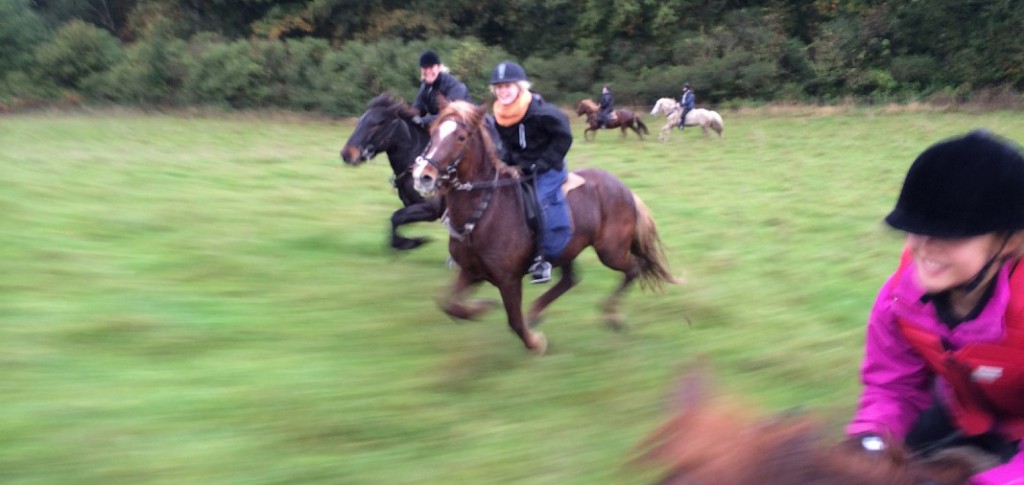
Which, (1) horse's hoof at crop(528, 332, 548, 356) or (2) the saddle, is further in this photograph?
(1) horse's hoof at crop(528, 332, 548, 356)

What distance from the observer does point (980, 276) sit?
2.16 metres

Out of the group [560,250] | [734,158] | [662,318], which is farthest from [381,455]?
[734,158]

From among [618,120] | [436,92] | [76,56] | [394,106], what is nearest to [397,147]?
[394,106]

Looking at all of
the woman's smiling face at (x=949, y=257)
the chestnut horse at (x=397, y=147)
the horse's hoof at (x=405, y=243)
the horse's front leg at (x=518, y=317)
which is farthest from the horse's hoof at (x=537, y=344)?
the woman's smiling face at (x=949, y=257)

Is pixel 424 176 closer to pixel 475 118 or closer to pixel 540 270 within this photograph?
pixel 475 118

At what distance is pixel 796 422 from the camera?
6.03 ft

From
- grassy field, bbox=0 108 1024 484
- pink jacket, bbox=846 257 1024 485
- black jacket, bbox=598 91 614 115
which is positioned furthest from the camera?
black jacket, bbox=598 91 614 115

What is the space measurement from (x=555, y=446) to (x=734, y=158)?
16006 millimetres

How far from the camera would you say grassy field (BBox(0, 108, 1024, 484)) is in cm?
398

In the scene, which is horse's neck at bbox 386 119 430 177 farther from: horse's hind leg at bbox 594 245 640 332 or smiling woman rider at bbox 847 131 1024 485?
smiling woman rider at bbox 847 131 1024 485

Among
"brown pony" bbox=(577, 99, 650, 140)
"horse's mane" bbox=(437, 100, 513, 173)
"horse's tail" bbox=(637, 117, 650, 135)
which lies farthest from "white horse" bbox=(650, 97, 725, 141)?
"horse's mane" bbox=(437, 100, 513, 173)

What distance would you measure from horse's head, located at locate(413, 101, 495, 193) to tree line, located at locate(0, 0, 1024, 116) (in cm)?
3097

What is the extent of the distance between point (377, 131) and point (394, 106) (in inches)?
15.1

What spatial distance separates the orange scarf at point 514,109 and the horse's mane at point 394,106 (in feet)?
9.47
